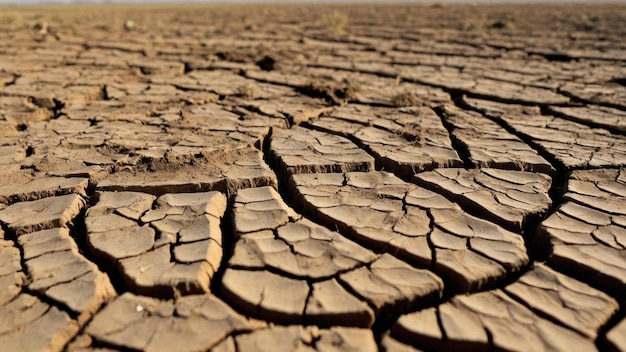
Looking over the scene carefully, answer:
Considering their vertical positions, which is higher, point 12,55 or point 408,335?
point 408,335

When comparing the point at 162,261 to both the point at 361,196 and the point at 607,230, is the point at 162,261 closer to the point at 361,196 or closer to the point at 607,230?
the point at 361,196

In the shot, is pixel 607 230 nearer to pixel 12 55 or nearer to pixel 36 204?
pixel 36 204

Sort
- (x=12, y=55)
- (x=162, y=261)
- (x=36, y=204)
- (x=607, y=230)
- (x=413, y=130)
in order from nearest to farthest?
1. (x=162, y=261)
2. (x=607, y=230)
3. (x=36, y=204)
4. (x=413, y=130)
5. (x=12, y=55)

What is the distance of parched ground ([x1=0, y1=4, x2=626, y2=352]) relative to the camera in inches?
50.4

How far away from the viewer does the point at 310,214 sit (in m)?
1.86

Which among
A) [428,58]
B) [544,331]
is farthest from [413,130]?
[428,58]

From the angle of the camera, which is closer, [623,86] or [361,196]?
[361,196]

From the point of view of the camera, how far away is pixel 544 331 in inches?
49.4

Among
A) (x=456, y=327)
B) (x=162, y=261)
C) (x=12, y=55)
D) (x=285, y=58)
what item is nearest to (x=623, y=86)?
(x=285, y=58)

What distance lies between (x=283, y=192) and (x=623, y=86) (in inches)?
128

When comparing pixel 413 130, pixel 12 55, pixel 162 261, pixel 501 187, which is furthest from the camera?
pixel 12 55

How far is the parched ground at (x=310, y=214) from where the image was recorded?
128 centimetres

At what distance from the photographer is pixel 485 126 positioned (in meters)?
2.91

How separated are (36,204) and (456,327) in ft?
5.17
